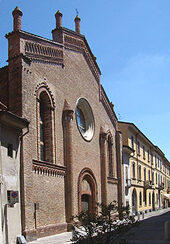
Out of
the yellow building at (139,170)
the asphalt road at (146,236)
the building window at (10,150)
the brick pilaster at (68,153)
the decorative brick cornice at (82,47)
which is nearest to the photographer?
the building window at (10,150)

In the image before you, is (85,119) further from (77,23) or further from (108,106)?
(77,23)

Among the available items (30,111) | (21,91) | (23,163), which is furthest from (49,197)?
(21,91)

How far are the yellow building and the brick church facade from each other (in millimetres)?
7508

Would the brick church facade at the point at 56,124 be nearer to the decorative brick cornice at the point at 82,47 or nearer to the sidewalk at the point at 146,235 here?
the decorative brick cornice at the point at 82,47

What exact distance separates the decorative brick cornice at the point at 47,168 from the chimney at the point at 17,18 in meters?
6.97

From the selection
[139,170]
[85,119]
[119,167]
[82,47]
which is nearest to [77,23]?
[82,47]

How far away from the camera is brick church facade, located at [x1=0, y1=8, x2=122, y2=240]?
15.5 m

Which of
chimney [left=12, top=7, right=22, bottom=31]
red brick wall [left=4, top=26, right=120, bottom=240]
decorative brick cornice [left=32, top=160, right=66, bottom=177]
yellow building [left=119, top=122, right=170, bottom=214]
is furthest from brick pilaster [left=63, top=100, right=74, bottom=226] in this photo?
yellow building [left=119, top=122, right=170, bottom=214]

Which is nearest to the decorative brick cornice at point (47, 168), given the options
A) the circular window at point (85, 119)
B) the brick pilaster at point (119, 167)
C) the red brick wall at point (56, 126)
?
the red brick wall at point (56, 126)

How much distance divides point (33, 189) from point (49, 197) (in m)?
1.73

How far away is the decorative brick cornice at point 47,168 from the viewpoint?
15993 mm

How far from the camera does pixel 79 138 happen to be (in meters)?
21.5

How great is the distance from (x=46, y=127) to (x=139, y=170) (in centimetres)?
2410

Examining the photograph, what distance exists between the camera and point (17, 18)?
1659cm
